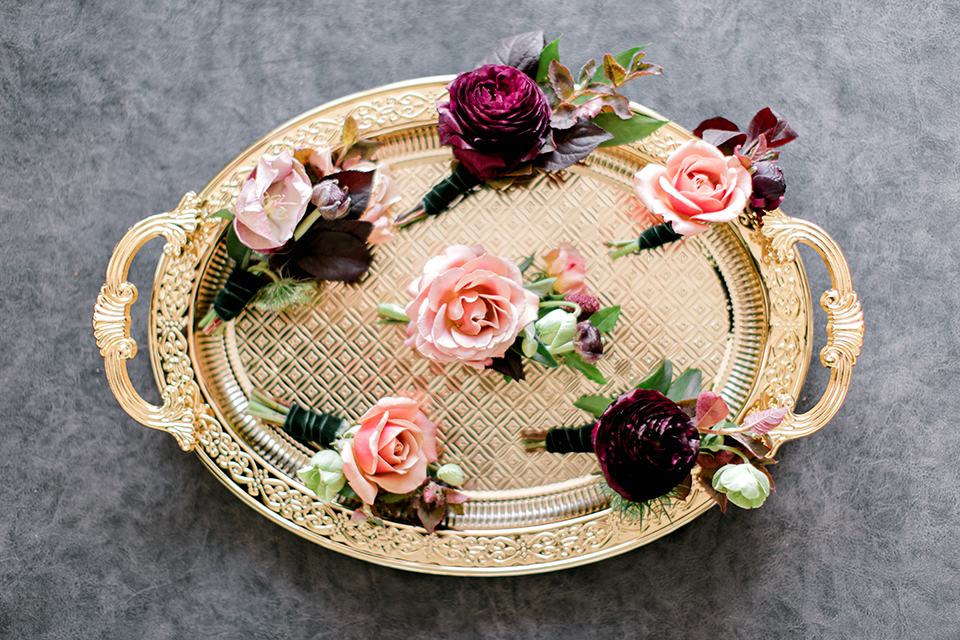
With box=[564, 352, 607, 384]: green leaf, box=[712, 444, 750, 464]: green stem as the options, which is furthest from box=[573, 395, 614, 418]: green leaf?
box=[712, 444, 750, 464]: green stem

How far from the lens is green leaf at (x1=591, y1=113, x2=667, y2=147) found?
800 millimetres

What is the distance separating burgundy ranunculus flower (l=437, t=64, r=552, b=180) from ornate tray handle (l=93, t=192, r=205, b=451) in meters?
0.43

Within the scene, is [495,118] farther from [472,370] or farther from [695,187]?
[472,370]

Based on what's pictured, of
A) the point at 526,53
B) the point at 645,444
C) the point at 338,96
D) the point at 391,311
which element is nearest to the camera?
the point at 645,444

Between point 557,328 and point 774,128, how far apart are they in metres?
0.44

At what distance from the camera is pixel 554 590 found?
3.20 feet

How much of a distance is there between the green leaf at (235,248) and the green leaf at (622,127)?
0.54 m

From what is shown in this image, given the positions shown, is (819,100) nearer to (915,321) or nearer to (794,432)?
(915,321)

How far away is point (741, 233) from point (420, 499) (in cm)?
64

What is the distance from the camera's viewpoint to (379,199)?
2.64 feet

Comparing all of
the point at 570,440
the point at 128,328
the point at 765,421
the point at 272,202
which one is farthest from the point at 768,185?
the point at 128,328

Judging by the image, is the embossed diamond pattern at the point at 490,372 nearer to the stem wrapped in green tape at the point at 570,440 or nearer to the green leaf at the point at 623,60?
the stem wrapped in green tape at the point at 570,440

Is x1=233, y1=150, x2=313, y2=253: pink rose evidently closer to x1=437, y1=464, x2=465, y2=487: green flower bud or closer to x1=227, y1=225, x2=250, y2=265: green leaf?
x1=227, y1=225, x2=250, y2=265: green leaf

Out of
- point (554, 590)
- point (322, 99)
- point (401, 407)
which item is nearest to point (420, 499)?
point (401, 407)
